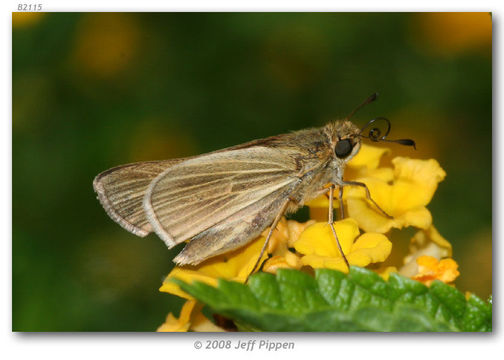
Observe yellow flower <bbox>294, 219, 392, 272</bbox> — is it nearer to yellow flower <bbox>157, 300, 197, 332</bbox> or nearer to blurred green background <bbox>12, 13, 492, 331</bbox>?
yellow flower <bbox>157, 300, 197, 332</bbox>

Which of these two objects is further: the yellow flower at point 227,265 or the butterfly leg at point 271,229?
the yellow flower at point 227,265

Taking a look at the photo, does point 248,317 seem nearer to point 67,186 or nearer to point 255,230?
point 255,230

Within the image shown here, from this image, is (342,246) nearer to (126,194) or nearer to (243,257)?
(243,257)

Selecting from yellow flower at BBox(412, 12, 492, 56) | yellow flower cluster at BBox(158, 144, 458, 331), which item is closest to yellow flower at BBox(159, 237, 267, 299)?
yellow flower cluster at BBox(158, 144, 458, 331)

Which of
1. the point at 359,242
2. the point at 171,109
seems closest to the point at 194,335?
the point at 359,242

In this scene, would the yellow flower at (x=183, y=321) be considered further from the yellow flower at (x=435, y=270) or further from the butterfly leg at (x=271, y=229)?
the yellow flower at (x=435, y=270)

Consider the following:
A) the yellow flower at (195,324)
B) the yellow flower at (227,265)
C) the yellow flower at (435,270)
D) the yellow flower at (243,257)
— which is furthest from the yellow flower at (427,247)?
the yellow flower at (195,324)

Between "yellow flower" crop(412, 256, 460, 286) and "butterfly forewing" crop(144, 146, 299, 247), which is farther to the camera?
"butterfly forewing" crop(144, 146, 299, 247)

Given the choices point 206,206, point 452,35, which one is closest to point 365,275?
point 206,206
